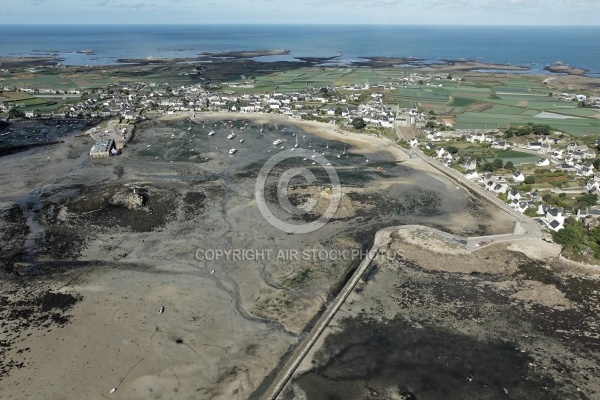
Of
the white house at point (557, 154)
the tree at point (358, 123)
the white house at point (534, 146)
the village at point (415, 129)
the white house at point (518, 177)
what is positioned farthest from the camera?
the tree at point (358, 123)

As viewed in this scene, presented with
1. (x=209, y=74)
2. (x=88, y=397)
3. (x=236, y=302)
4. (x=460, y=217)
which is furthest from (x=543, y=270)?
(x=209, y=74)

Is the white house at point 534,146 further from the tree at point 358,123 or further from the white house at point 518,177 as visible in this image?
the tree at point 358,123

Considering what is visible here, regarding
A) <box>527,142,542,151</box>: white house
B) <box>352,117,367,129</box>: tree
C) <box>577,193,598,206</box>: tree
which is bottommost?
<box>577,193,598,206</box>: tree

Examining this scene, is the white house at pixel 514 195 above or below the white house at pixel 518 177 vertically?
below

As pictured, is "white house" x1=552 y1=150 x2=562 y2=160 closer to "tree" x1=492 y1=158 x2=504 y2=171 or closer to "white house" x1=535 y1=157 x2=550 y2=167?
"white house" x1=535 y1=157 x2=550 y2=167

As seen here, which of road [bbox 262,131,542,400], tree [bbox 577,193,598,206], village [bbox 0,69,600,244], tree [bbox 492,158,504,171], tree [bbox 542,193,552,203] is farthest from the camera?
tree [bbox 492,158,504,171]

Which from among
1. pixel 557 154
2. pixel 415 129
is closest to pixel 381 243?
pixel 557 154

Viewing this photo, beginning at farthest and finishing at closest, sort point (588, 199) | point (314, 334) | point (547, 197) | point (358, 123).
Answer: point (358, 123) → point (547, 197) → point (588, 199) → point (314, 334)

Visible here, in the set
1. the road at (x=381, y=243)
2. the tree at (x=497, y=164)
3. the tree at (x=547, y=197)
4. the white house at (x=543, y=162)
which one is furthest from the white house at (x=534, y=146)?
the tree at (x=547, y=197)

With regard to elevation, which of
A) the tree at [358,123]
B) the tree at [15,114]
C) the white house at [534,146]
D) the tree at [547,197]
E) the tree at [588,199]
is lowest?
the tree at [547,197]

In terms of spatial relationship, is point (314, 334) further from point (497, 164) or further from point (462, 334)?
point (497, 164)

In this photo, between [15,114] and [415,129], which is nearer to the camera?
[415,129]

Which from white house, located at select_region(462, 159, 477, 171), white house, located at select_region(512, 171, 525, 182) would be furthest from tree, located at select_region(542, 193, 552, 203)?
white house, located at select_region(462, 159, 477, 171)
